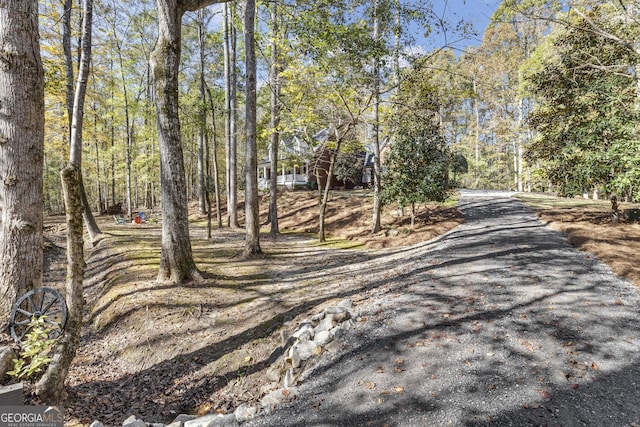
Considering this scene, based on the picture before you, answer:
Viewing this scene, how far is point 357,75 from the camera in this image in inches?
413

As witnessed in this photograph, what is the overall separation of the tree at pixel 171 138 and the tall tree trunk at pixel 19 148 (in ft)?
6.97

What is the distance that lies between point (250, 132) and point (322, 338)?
21.6 feet

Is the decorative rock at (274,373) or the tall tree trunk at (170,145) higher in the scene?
the tall tree trunk at (170,145)

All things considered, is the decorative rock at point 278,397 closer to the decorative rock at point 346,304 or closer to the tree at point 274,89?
the decorative rock at point 346,304

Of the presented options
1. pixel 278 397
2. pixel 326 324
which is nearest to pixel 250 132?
pixel 326 324

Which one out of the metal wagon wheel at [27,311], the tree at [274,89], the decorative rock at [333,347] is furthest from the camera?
the tree at [274,89]

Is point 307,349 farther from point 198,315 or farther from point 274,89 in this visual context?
point 274,89

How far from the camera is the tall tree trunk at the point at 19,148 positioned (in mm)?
3896

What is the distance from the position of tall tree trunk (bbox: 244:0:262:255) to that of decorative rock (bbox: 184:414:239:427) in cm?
628

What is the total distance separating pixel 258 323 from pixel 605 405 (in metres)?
4.49

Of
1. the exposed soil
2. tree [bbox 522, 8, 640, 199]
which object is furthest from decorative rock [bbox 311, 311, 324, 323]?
tree [bbox 522, 8, 640, 199]

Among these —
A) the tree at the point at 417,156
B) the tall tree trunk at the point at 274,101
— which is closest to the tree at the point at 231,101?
the tall tree trunk at the point at 274,101

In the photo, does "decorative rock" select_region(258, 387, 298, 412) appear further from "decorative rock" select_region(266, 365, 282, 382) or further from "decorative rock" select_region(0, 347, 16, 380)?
"decorative rock" select_region(0, 347, 16, 380)

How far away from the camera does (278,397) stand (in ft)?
11.6
